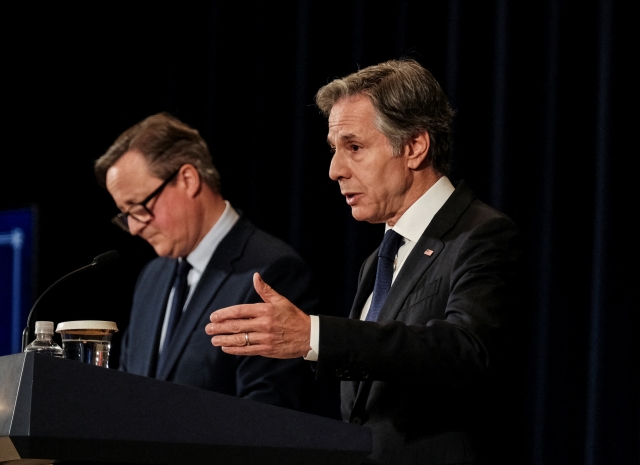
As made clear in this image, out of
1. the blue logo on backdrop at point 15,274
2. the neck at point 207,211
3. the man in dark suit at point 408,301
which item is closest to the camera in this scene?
the man in dark suit at point 408,301

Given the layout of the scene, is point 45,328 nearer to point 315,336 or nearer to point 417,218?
point 315,336

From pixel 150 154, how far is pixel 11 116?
1.39 m

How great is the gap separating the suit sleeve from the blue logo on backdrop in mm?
2156

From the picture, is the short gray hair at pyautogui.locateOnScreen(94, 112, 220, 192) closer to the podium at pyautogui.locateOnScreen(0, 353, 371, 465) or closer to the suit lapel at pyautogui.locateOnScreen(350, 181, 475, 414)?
the suit lapel at pyautogui.locateOnScreen(350, 181, 475, 414)

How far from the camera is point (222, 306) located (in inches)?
114

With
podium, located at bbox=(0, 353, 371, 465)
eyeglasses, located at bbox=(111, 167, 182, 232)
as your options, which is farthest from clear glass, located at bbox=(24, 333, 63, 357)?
eyeglasses, located at bbox=(111, 167, 182, 232)

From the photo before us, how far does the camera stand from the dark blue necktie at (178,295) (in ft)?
10.00

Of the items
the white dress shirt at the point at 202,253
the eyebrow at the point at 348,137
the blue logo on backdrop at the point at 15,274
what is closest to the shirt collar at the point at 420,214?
the eyebrow at the point at 348,137

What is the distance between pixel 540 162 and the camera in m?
3.12

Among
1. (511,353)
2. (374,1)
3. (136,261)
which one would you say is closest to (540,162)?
(374,1)

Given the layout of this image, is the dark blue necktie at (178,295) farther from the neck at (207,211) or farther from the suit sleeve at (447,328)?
the suit sleeve at (447,328)

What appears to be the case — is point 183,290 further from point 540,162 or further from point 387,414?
point 387,414

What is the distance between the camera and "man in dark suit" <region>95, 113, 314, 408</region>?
2.85 meters

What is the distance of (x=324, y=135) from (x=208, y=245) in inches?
36.5
